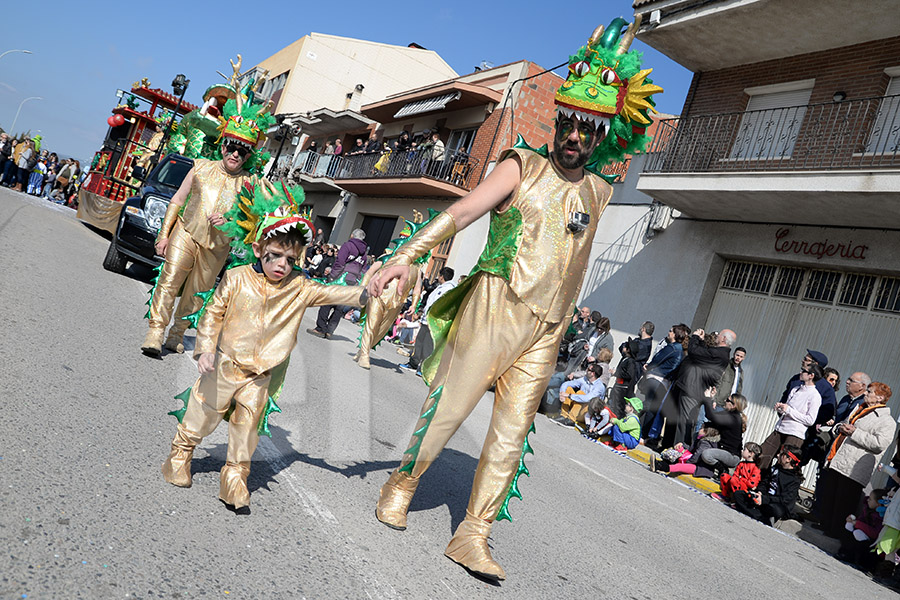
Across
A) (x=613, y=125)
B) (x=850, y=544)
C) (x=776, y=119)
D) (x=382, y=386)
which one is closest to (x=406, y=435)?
(x=382, y=386)

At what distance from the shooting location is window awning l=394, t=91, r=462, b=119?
2444cm

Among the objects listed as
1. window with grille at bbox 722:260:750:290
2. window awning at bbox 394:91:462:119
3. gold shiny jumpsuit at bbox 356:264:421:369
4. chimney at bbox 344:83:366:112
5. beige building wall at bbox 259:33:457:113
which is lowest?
gold shiny jumpsuit at bbox 356:264:421:369

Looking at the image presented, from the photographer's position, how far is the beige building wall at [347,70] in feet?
137

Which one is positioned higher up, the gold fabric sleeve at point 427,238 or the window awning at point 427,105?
the window awning at point 427,105

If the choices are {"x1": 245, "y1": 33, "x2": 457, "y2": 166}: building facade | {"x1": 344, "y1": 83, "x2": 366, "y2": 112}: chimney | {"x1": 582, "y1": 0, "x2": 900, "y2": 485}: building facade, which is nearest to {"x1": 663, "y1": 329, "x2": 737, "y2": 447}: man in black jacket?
{"x1": 582, "y1": 0, "x2": 900, "y2": 485}: building facade

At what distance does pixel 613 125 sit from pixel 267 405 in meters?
2.15

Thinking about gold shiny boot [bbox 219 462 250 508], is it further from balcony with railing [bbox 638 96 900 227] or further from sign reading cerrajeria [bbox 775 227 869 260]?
sign reading cerrajeria [bbox 775 227 869 260]

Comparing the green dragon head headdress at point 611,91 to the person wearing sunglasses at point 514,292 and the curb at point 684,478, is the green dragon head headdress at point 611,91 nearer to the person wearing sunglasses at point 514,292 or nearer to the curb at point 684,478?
the person wearing sunglasses at point 514,292

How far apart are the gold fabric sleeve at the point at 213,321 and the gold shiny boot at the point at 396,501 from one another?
3.46 feet

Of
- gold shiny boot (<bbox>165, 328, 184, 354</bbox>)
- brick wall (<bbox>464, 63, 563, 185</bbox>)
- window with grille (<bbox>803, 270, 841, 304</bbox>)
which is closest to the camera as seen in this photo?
gold shiny boot (<bbox>165, 328, 184, 354</bbox>)

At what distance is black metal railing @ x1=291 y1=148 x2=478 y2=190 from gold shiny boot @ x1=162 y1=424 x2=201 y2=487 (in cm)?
2052

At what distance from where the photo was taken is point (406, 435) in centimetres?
600

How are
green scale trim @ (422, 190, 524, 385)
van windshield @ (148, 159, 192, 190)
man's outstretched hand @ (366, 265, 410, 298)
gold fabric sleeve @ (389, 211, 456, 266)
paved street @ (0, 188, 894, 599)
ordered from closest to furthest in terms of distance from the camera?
paved street @ (0, 188, 894, 599)
man's outstretched hand @ (366, 265, 410, 298)
gold fabric sleeve @ (389, 211, 456, 266)
green scale trim @ (422, 190, 524, 385)
van windshield @ (148, 159, 192, 190)

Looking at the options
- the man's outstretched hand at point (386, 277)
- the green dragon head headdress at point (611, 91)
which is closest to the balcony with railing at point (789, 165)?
the green dragon head headdress at point (611, 91)
